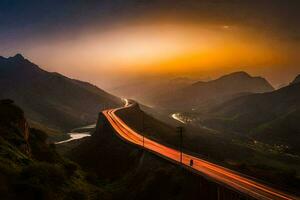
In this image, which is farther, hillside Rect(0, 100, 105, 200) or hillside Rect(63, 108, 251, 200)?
hillside Rect(63, 108, 251, 200)

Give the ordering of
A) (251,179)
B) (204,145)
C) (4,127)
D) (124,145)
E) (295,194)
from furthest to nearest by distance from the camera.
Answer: (204,145) < (124,145) < (4,127) < (251,179) < (295,194)

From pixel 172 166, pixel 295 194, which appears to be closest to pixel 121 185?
pixel 172 166

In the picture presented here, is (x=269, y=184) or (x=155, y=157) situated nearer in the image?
(x=269, y=184)

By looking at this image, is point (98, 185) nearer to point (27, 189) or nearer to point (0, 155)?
point (0, 155)

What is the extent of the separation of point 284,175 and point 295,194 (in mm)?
16680

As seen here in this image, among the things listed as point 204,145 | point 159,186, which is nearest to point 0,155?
point 159,186

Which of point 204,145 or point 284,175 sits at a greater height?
point 284,175

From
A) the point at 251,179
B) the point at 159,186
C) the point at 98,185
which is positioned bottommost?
the point at 98,185

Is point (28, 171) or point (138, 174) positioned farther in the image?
point (138, 174)

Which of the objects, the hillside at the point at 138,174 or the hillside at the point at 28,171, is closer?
the hillside at the point at 28,171

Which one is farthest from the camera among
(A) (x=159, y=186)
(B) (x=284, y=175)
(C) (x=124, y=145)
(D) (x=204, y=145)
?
(D) (x=204, y=145)

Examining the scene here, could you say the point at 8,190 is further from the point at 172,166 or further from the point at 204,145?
the point at 204,145

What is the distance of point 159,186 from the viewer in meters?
69.8

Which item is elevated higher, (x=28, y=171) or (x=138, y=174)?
(x=28, y=171)
